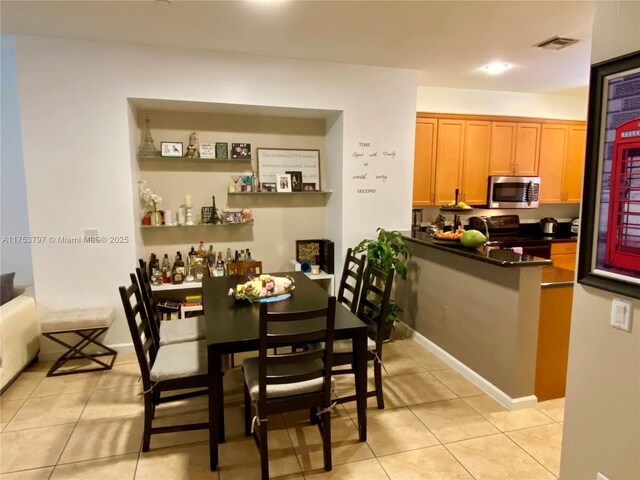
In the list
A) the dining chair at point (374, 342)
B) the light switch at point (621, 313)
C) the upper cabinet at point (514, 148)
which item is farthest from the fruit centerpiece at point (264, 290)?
the upper cabinet at point (514, 148)

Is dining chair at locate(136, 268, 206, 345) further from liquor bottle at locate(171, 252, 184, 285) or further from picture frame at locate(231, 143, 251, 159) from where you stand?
picture frame at locate(231, 143, 251, 159)

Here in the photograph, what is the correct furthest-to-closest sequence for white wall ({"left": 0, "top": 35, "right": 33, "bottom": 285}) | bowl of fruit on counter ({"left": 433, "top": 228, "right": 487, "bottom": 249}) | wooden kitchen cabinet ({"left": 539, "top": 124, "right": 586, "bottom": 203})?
wooden kitchen cabinet ({"left": 539, "top": 124, "right": 586, "bottom": 203}) < white wall ({"left": 0, "top": 35, "right": 33, "bottom": 285}) < bowl of fruit on counter ({"left": 433, "top": 228, "right": 487, "bottom": 249})

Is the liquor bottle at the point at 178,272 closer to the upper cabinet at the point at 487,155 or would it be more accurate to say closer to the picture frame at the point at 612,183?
the upper cabinet at the point at 487,155

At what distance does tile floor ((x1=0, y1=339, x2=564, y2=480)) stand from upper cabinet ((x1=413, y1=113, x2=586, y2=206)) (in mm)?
2509

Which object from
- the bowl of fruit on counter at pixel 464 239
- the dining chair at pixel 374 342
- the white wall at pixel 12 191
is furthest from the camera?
the white wall at pixel 12 191

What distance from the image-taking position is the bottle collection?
13.0 feet

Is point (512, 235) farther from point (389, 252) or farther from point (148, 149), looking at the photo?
point (148, 149)

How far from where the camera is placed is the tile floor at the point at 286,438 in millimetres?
2201

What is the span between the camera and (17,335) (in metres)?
3.18

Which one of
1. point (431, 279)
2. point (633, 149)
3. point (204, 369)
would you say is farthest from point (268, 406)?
point (431, 279)

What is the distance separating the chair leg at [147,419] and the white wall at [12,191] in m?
2.27

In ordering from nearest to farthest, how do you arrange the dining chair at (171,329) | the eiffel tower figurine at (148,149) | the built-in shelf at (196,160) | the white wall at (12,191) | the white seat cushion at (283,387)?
the white seat cushion at (283,387) < the dining chair at (171,329) < the white wall at (12,191) < the eiffel tower figurine at (148,149) < the built-in shelf at (196,160)

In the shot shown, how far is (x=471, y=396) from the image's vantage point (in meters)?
2.97

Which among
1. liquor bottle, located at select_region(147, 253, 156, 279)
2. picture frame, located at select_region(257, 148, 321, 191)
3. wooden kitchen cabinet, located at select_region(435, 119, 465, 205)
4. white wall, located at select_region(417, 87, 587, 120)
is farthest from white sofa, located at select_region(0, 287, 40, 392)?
white wall, located at select_region(417, 87, 587, 120)
